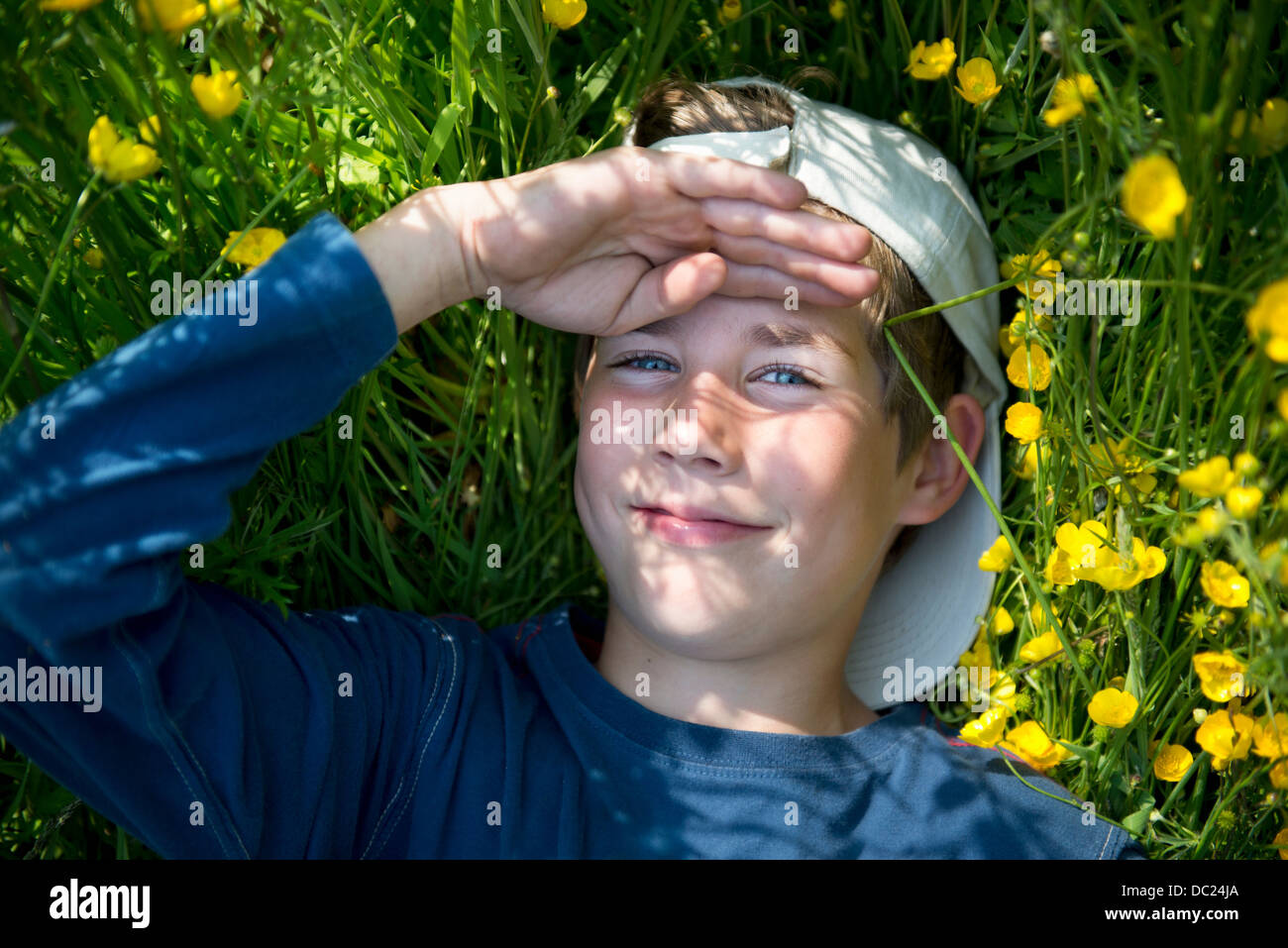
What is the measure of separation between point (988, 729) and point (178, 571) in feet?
3.38

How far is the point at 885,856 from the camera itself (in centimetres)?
141

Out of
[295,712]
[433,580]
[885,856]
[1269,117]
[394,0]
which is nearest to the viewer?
[1269,117]

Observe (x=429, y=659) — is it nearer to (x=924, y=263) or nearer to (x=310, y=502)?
(x=310, y=502)

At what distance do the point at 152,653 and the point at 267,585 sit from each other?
23 centimetres

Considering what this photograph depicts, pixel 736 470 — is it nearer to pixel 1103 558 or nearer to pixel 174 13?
pixel 1103 558

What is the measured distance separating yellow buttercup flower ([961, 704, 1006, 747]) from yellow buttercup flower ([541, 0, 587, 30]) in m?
1.06

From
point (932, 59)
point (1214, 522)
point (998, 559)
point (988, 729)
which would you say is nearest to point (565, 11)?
point (932, 59)

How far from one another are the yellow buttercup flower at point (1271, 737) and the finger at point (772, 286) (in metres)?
0.70

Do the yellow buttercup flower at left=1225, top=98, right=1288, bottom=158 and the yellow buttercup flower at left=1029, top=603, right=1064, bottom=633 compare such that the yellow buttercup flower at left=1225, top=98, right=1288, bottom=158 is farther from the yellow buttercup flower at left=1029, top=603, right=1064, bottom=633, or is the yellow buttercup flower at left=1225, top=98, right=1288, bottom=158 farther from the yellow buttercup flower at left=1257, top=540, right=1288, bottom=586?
Result: the yellow buttercup flower at left=1029, top=603, right=1064, bottom=633

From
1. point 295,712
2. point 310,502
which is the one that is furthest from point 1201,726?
point 310,502

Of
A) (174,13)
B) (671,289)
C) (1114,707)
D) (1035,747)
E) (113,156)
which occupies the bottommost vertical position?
(1035,747)

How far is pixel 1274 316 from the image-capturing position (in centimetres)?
87

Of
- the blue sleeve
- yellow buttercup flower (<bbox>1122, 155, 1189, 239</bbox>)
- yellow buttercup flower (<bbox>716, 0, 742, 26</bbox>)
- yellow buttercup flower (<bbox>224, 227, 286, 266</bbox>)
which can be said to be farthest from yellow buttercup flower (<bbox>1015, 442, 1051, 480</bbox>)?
yellow buttercup flower (<bbox>224, 227, 286, 266</bbox>)

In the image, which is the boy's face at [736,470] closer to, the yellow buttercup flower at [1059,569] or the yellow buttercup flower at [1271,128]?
the yellow buttercup flower at [1059,569]
